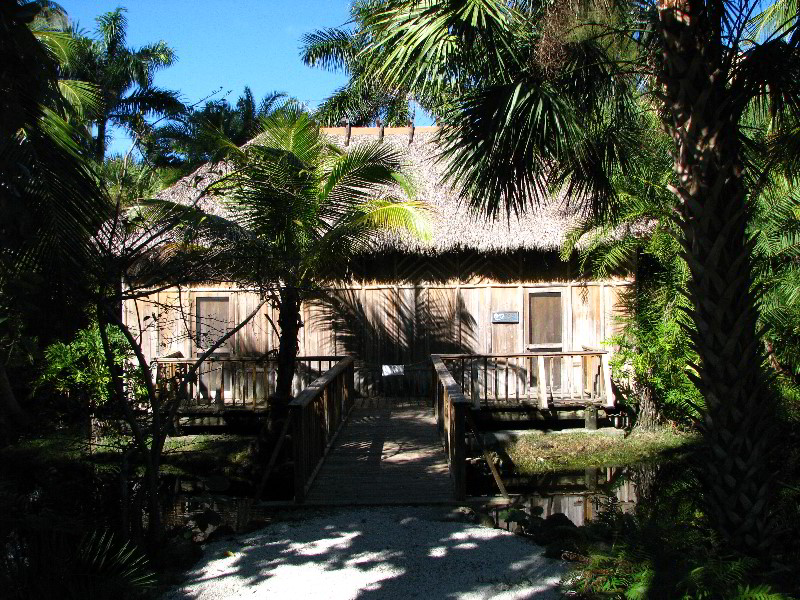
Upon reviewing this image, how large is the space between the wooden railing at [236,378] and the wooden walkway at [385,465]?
1.83 meters

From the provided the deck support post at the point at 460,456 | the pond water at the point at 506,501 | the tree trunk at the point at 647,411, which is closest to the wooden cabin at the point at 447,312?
the tree trunk at the point at 647,411

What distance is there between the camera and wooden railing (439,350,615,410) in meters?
13.1

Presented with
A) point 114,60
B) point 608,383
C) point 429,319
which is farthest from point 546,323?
point 114,60

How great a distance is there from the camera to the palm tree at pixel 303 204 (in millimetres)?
9391

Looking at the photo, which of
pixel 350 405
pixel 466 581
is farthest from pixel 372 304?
pixel 466 581

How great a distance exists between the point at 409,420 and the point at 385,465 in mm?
2811

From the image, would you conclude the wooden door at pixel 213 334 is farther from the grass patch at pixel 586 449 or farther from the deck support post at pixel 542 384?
the deck support post at pixel 542 384

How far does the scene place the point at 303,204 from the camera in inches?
382

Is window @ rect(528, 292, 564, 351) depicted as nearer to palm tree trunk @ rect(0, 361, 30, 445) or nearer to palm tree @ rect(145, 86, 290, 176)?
palm tree @ rect(145, 86, 290, 176)

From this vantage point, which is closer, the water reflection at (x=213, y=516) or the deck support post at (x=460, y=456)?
the water reflection at (x=213, y=516)

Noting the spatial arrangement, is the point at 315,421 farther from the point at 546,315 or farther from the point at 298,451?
the point at 546,315

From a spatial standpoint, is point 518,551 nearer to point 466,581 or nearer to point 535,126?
point 466,581

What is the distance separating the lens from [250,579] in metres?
5.58

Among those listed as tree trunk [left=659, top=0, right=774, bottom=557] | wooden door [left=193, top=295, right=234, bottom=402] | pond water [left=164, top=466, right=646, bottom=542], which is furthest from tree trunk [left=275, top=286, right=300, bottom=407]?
tree trunk [left=659, top=0, right=774, bottom=557]
